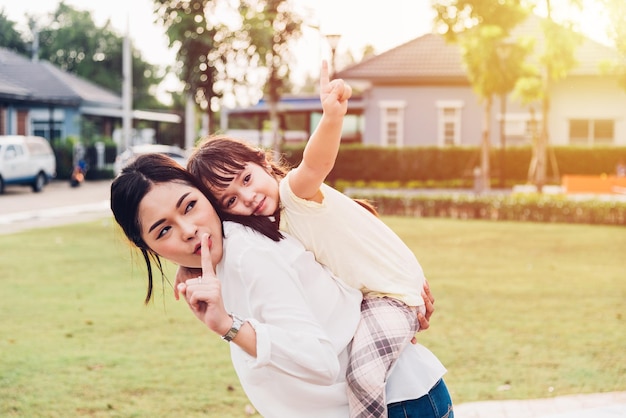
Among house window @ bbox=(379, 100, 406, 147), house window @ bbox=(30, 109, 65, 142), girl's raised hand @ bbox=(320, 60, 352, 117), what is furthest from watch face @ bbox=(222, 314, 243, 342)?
house window @ bbox=(30, 109, 65, 142)

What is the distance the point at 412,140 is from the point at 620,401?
32.8 metres

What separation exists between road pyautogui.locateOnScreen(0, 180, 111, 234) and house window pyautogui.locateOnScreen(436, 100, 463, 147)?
1421 cm

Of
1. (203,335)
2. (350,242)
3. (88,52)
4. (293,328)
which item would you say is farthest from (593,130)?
(88,52)

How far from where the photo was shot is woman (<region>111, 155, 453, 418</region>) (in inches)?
81.9

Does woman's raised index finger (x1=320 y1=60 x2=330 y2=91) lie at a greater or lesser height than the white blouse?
greater

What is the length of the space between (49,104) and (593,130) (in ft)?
78.8

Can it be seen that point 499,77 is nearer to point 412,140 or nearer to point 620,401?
point 412,140

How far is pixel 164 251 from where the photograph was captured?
90.0 inches

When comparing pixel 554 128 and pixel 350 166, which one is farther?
pixel 554 128

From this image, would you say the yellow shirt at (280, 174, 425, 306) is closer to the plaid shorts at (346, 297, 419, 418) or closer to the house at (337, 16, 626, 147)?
the plaid shorts at (346, 297, 419, 418)

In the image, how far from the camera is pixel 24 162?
3033 cm

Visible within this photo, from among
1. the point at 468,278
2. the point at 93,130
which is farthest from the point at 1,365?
the point at 93,130

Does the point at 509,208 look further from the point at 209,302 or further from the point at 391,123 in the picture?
the point at 391,123

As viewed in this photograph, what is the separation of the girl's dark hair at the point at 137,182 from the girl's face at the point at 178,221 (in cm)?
2
